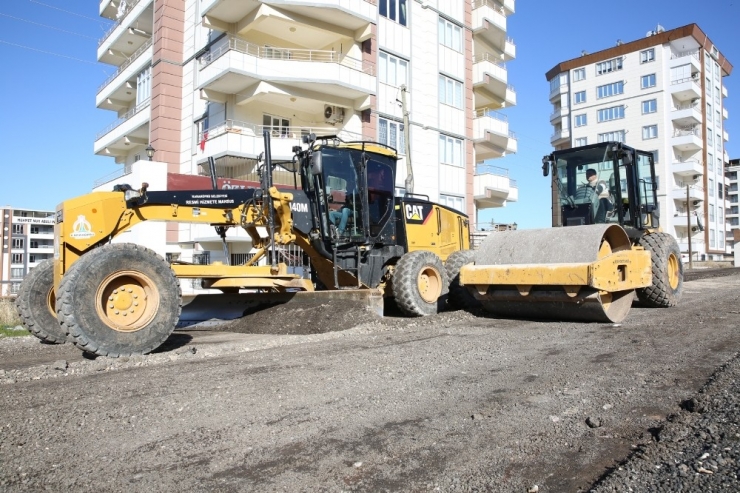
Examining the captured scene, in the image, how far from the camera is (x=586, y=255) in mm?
8289

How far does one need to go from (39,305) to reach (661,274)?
35.2 feet

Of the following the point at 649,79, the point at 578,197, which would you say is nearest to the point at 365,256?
the point at 578,197

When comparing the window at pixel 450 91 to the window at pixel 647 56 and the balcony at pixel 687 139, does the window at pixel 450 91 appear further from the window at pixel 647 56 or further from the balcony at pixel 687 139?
the window at pixel 647 56

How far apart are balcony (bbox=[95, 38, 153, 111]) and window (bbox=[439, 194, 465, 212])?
1764 cm

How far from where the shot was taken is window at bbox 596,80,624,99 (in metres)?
65.6

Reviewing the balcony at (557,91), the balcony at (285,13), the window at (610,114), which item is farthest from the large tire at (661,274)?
the balcony at (557,91)

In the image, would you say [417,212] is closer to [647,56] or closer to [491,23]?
[491,23]

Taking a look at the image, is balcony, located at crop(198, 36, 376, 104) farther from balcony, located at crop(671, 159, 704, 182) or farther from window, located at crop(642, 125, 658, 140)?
balcony, located at crop(671, 159, 704, 182)

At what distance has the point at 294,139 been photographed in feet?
81.3

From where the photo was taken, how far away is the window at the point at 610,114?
215 ft

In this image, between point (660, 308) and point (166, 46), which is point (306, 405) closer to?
point (660, 308)

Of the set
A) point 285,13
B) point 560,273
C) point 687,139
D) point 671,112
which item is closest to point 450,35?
point 285,13

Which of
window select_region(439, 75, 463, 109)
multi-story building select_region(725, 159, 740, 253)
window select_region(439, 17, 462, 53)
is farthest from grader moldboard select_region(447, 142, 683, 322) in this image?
multi-story building select_region(725, 159, 740, 253)

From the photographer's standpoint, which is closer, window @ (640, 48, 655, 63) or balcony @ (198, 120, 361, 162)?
balcony @ (198, 120, 361, 162)
